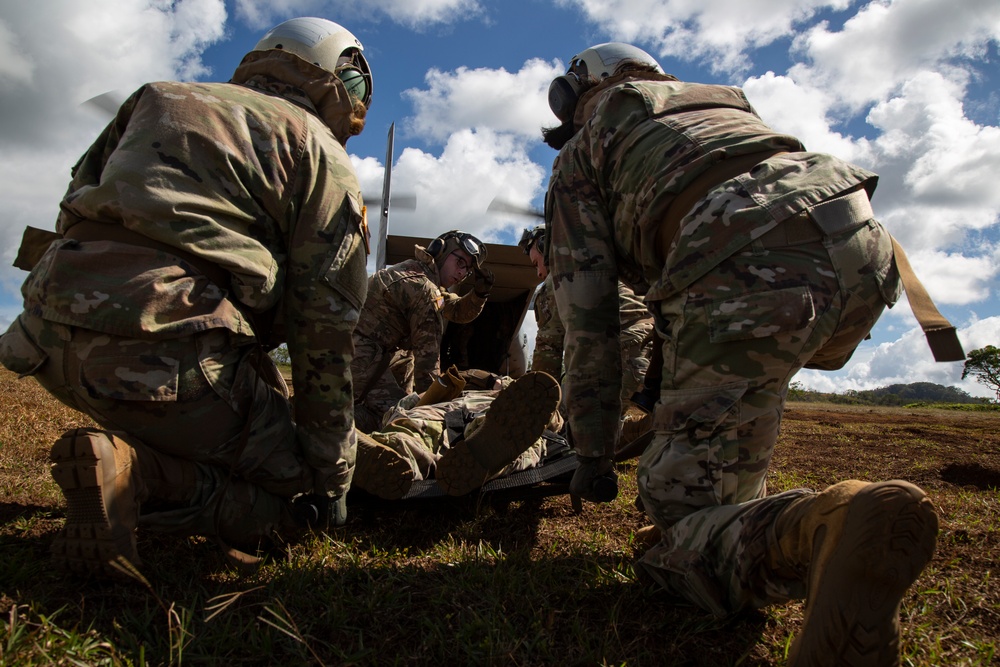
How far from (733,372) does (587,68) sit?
5.13 feet

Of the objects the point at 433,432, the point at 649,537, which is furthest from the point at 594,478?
the point at 433,432

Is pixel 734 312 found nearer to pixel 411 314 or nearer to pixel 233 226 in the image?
pixel 233 226

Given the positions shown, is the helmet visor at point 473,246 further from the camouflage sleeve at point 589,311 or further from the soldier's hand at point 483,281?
the camouflage sleeve at point 589,311

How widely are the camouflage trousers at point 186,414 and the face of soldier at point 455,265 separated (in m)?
3.59

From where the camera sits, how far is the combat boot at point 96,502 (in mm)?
1527

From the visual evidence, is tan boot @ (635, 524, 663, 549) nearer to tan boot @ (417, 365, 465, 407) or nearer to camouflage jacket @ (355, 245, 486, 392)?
tan boot @ (417, 365, 465, 407)

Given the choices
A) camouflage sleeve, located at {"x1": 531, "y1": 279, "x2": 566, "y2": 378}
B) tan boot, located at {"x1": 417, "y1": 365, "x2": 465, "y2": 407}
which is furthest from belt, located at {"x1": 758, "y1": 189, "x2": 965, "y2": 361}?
camouflage sleeve, located at {"x1": 531, "y1": 279, "x2": 566, "y2": 378}

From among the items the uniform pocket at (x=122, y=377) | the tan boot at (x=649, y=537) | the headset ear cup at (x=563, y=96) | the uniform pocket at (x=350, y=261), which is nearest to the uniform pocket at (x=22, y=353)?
the uniform pocket at (x=122, y=377)

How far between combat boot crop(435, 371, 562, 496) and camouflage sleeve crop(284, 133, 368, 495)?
549 millimetres

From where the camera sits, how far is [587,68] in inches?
106

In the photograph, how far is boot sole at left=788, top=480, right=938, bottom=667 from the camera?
1146mm

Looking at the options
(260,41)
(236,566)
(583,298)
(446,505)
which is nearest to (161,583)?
(236,566)

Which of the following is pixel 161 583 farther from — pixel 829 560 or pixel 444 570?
pixel 829 560

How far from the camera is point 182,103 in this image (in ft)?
6.33
